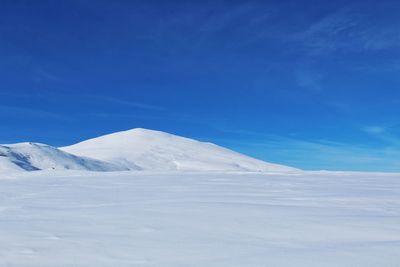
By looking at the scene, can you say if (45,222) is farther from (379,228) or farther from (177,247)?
(379,228)

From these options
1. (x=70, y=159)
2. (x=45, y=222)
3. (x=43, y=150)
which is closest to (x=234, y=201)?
(x=45, y=222)

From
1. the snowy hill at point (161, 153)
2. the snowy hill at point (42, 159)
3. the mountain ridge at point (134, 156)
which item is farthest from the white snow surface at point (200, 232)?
the snowy hill at point (42, 159)

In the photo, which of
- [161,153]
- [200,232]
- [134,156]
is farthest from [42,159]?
[200,232]

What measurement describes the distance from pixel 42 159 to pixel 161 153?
112 feet

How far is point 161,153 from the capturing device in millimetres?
127625

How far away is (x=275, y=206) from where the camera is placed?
7867 millimetres

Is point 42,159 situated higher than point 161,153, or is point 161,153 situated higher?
point 161,153

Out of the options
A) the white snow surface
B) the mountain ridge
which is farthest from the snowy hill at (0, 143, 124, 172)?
the white snow surface

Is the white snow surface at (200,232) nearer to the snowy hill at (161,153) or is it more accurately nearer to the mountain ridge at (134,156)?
the mountain ridge at (134,156)

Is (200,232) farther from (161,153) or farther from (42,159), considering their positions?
(161,153)

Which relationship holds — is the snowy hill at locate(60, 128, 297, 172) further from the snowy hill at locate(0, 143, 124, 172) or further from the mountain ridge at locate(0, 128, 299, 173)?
the snowy hill at locate(0, 143, 124, 172)

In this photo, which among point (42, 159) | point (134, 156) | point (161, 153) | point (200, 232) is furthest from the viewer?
point (161, 153)

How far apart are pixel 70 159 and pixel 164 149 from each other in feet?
107

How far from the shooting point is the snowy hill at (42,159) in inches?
4067
